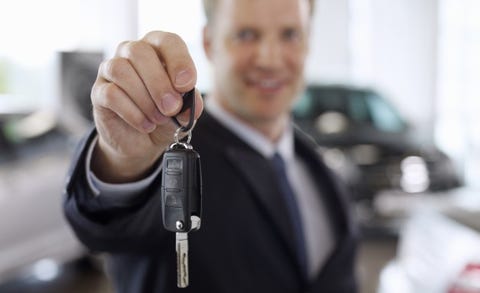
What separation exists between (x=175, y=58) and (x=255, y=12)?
1.20ft

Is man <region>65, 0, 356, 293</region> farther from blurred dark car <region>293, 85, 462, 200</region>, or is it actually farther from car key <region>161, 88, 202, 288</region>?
blurred dark car <region>293, 85, 462, 200</region>

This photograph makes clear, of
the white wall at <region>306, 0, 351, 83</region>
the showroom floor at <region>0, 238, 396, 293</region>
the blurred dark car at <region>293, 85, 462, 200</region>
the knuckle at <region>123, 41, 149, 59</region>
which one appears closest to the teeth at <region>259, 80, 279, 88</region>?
the knuckle at <region>123, 41, 149, 59</region>

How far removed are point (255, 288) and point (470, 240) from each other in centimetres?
49

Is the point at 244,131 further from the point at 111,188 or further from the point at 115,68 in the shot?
the point at 115,68

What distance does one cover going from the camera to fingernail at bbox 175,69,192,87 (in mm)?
351

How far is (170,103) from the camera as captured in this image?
0.36 metres

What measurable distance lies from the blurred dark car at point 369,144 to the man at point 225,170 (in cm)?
248

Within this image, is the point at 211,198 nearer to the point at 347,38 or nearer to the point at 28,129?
the point at 28,129

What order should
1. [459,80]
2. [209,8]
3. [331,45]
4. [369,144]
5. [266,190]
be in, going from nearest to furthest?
[209,8] → [266,190] → [369,144] → [459,80] → [331,45]

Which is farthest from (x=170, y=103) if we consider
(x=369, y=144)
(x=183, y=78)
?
(x=369, y=144)

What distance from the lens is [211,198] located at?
72 cm

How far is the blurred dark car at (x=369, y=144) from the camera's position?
3459mm

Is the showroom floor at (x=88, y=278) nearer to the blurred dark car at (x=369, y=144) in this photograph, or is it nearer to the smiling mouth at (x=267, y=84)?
the blurred dark car at (x=369, y=144)

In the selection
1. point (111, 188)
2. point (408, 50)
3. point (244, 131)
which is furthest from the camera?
point (408, 50)
